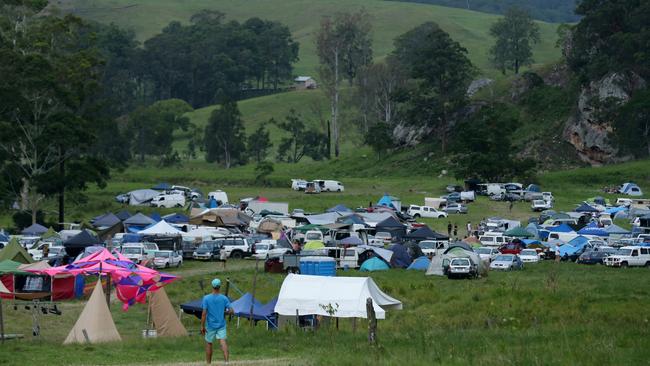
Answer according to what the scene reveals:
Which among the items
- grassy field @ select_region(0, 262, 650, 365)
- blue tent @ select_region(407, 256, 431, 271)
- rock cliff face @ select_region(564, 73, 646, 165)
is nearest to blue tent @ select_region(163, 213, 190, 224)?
blue tent @ select_region(407, 256, 431, 271)

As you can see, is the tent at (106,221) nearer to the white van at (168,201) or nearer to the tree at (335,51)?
the white van at (168,201)

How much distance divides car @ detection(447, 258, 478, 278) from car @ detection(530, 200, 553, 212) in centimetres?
2627

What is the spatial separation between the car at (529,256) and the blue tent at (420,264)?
3.89m

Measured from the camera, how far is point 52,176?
57.1 meters

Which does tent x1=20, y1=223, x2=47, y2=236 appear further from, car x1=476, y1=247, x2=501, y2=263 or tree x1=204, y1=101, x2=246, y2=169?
tree x1=204, y1=101, x2=246, y2=169

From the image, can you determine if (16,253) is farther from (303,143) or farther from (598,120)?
(303,143)

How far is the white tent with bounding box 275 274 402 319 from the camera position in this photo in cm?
2381

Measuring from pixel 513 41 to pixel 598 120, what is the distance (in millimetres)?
47452

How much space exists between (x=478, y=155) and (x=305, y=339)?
53.7 m

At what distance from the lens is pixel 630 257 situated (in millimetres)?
41594

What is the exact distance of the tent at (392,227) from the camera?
51.7 m

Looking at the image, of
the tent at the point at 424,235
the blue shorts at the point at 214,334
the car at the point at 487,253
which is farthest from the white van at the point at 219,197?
the blue shorts at the point at 214,334

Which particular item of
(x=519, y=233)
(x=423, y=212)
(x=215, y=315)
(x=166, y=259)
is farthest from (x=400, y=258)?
(x=215, y=315)

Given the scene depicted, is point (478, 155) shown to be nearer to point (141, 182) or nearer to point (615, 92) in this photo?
point (615, 92)
